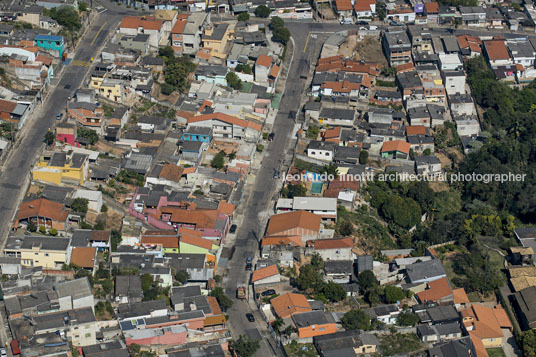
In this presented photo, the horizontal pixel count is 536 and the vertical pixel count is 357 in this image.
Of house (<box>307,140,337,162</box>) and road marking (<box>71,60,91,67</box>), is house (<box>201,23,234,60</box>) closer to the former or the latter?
road marking (<box>71,60,91,67</box>)

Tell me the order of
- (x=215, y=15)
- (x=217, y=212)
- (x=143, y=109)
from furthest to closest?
1. (x=215, y=15)
2. (x=143, y=109)
3. (x=217, y=212)

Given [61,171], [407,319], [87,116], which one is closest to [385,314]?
[407,319]

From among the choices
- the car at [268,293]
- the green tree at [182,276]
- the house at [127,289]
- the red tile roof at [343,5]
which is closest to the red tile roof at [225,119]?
the green tree at [182,276]

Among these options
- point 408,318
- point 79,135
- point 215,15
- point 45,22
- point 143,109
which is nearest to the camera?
point 408,318

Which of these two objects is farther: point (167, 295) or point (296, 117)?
point (296, 117)

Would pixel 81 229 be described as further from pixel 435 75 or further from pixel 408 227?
pixel 435 75

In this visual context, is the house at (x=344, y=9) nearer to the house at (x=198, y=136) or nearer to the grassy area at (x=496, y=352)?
the house at (x=198, y=136)

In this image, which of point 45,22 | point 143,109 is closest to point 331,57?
point 143,109
